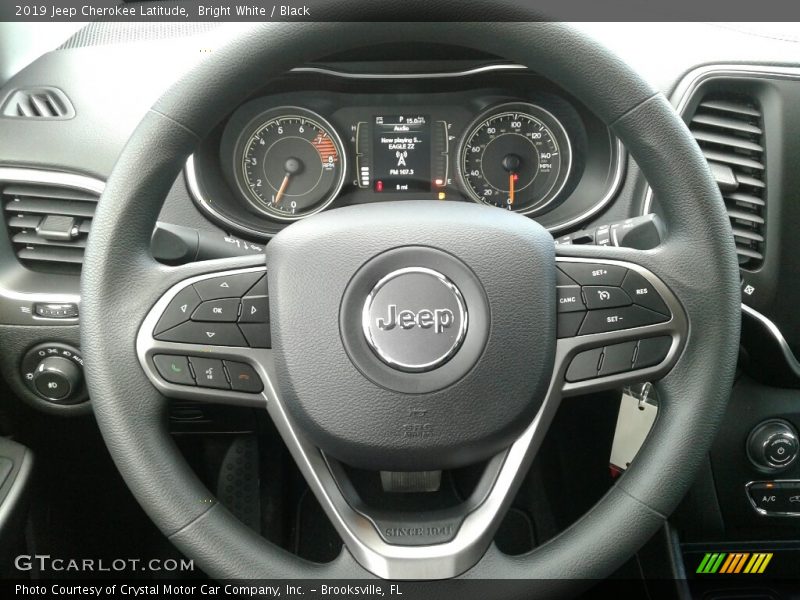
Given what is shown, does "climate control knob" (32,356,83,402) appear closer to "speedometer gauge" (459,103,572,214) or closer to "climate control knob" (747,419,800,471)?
"speedometer gauge" (459,103,572,214)

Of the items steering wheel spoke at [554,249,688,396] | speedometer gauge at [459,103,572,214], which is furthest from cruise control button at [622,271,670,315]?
speedometer gauge at [459,103,572,214]

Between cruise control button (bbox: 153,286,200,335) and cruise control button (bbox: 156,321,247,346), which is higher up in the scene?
cruise control button (bbox: 153,286,200,335)

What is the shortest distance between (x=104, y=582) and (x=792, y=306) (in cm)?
135

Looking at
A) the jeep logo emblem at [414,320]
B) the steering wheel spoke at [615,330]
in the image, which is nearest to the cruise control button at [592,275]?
the steering wheel spoke at [615,330]

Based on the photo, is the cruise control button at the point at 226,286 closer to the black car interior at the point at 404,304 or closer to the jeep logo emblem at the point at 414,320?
the black car interior at the point at 404,304

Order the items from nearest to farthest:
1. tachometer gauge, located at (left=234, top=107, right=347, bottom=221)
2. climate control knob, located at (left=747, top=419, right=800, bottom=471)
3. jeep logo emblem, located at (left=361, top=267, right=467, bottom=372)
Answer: jeep logo emblem, located at (left=361, top=267, right=467, bottom=372)
climate control knob, located at (left=747, top=419, right=800, bottom=471)
tachometer gauge, located at (left=234, top=107, right=347, bottom=221)

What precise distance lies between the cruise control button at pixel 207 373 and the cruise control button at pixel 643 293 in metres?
0.50

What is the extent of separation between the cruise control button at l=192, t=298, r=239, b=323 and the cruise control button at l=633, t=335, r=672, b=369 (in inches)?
19.4

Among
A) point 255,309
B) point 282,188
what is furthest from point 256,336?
point 282,188

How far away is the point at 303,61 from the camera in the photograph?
1030 millimetres

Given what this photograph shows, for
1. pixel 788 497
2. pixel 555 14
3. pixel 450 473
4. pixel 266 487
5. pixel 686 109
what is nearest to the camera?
pixel 555 14

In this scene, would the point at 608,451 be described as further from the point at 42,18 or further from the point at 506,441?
the point at 42,18

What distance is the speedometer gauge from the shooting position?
5.75ft

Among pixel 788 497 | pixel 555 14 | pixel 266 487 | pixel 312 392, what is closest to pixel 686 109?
pixel 555 14
